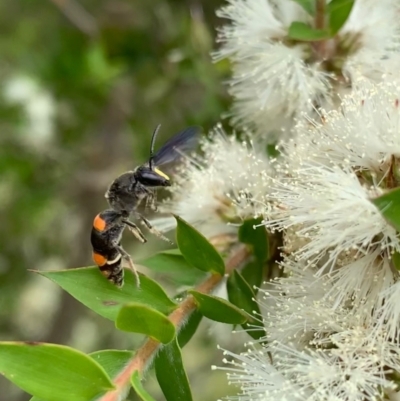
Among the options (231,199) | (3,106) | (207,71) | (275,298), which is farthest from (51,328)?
(275,298)

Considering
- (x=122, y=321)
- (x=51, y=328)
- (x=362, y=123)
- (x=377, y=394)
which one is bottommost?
(x=51, y=328)

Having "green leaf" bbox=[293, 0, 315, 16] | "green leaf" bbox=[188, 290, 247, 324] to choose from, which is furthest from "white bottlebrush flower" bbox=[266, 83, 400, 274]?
"green leaf" bbox=[293, 0, 315, 16]

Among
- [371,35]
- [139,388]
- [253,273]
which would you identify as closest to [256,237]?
[253,273]

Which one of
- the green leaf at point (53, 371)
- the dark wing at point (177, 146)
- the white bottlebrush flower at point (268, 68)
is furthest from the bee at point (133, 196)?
the green leaf at point (53, 371)

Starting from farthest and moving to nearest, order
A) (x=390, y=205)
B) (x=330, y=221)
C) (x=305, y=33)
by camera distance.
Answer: (x=305, y=33), (x=330, y=221), (x=390, y=205)

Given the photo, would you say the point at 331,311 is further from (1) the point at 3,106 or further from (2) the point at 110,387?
(1) the point at 3,106

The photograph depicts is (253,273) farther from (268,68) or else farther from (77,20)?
(77,20)

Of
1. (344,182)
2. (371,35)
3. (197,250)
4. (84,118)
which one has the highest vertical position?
(371,35)
